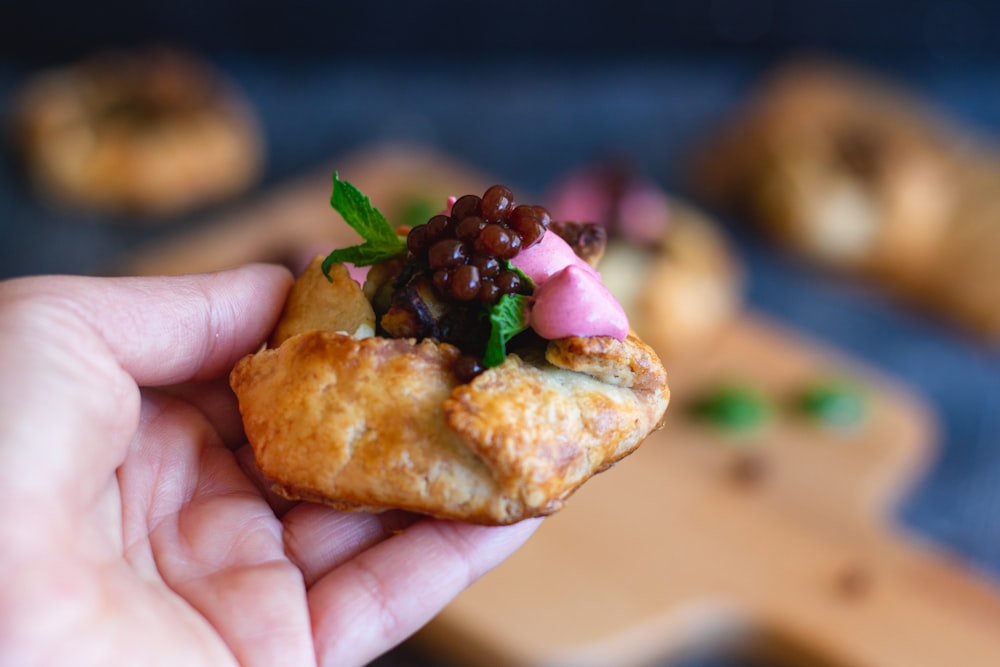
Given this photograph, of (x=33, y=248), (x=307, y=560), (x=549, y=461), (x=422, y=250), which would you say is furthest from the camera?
(x=33, y=248)

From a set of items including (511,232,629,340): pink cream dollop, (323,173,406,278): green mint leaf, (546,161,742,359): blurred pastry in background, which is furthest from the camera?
(546,161,742,359): blurred pastry in background

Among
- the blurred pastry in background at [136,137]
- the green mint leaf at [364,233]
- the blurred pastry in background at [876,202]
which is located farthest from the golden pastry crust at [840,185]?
the green mint leaf at [364,233]

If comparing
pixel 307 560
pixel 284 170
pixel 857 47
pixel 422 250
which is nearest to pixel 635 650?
pixel 307 560

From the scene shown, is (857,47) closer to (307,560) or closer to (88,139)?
(88,139)

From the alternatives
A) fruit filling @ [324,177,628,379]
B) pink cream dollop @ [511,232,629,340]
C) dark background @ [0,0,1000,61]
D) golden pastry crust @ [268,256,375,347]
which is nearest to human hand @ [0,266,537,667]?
golden pastry crust @ [268,256,375,347]

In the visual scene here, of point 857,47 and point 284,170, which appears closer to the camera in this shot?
point 284,170

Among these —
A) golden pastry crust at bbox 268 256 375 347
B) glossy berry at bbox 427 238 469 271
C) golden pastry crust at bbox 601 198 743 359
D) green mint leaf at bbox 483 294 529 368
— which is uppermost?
glossy berry at bbox 427 238 469 271

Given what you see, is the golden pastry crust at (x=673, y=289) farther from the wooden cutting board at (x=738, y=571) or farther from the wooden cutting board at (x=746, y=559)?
the wooden cutting board at (x=738, y=571)

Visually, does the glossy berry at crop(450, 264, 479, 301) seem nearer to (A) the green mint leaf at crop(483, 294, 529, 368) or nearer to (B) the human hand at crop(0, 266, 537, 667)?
(A) the green mint leaf at crop(483, 294, 529, 368)
